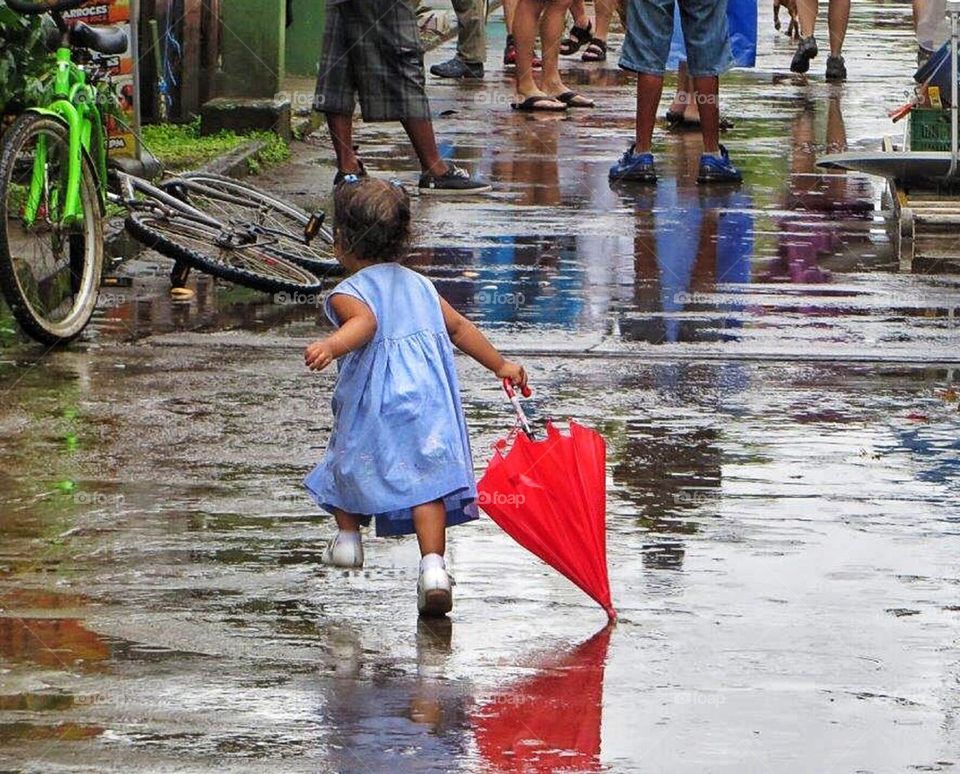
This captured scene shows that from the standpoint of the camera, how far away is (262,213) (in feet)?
32.1

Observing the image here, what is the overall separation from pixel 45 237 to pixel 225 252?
106 centimetres

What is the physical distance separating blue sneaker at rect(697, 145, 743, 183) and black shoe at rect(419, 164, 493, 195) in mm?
1295

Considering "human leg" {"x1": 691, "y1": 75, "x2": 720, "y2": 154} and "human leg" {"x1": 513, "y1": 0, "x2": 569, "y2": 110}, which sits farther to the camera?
"human leg" {"x1": 513, "y1": 0, "x2": 569, "y2": 110}

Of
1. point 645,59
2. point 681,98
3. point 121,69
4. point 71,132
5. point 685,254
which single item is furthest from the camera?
point 681,98

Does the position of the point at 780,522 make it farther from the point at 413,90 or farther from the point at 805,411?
the point at 413,90

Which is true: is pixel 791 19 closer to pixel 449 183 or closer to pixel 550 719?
pixel 449 183

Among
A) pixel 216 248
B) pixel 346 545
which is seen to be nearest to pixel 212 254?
pixel 216 248

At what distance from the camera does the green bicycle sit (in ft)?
26.2

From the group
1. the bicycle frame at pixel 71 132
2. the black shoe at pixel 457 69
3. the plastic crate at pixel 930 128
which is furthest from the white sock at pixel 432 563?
the black shoe at pixel 457 69

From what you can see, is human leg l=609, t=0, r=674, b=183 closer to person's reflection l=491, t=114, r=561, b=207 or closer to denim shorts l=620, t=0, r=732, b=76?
denim shorts l=620, t=0, r=732, b=76

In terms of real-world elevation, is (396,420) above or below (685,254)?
below

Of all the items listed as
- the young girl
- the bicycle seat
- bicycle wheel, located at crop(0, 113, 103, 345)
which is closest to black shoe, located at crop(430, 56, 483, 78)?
the bicycle seat

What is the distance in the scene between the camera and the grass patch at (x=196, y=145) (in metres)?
12.4

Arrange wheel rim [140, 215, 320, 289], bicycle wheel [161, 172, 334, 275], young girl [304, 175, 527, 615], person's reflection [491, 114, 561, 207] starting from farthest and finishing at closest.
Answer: person's reflection [491, 114, 561, 207], bicycle wheel [161, 172, 334, 275], wheel rim [140, 215, 320, 289], young girl [304, 175, 527, 615]
